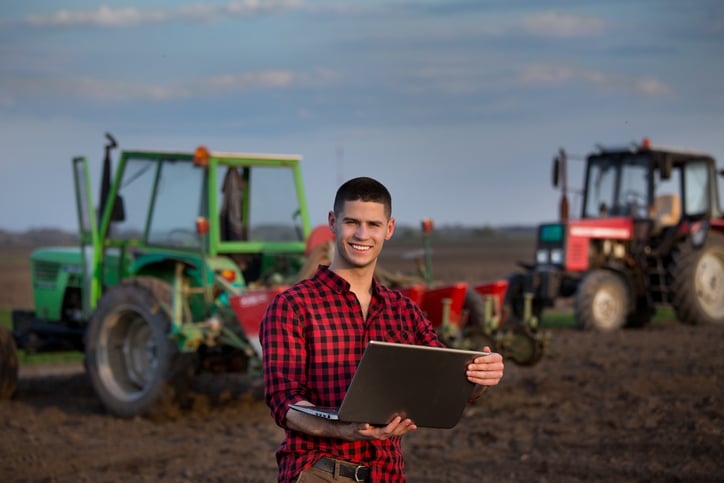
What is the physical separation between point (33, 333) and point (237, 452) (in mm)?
3621

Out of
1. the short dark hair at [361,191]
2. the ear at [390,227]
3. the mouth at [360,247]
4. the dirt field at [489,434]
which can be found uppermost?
the short dark hair at [361,191]

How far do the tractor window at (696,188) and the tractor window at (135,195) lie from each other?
31.0 ft

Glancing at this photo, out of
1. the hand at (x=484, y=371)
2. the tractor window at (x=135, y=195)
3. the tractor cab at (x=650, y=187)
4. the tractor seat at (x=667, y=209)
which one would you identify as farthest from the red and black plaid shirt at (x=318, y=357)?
the tractor seat at (x=667, y=209)

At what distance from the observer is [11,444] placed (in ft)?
24.0

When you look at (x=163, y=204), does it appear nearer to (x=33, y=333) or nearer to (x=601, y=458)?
(x=33, y=333)

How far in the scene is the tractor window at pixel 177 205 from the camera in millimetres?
8219

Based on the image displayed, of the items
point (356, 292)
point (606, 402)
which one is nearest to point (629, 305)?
point (606, 402)

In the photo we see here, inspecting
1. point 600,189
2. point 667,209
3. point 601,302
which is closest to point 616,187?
point 600,189

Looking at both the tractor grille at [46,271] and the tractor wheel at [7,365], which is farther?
the tractor grille at [46,271]

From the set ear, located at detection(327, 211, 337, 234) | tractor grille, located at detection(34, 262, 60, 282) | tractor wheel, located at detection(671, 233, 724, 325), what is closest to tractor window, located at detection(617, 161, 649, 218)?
tractor wheel, located at detection(671, 233, 724, 325)

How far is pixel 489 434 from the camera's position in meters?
7.29

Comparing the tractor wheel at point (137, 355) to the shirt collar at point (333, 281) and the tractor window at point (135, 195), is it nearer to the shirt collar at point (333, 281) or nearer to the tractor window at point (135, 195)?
the tractor window at point (135, 195)

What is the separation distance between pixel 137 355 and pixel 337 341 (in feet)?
19.3

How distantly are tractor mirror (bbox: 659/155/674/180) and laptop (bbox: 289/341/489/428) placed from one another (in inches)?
460
